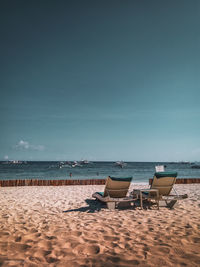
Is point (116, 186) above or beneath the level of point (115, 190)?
above

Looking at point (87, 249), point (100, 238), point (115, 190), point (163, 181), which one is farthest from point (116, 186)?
point (87, 249)

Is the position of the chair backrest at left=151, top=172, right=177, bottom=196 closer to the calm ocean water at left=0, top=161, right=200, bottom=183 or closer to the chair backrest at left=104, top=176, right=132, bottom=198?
the chair backrest at left=104, top=176, right=132, bottom=198

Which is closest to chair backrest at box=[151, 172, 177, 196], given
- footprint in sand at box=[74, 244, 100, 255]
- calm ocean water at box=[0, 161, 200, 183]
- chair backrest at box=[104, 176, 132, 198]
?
chair backrest at box=[104, 176, 132, 198]

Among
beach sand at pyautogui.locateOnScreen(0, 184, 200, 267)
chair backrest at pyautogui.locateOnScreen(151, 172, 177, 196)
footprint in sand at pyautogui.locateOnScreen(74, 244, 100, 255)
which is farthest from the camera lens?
chair backrest at pyautogui.locateOnScreen(151, 172, 177, 196)

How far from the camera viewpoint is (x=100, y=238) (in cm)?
400

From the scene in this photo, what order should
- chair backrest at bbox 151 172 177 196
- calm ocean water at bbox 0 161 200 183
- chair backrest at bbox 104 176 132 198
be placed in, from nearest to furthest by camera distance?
1. chair backrest at bbox 104 176 132 198
2. chair backrest at bbox 151 172 177 196
3. calm ocean water at bbox 0 161 200 183

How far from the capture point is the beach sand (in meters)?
3.11

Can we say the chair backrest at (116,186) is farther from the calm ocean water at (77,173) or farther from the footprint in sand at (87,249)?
the calm ocean water at (77,173)

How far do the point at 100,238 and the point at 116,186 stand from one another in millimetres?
3240

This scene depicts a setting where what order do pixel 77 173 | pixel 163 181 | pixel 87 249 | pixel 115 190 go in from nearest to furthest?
pixel 87 249, pixel 115 190, pixel 163 181, pixel 77 173

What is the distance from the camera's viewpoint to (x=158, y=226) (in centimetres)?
484

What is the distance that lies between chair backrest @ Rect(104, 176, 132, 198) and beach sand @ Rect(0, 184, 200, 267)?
2.77 ft

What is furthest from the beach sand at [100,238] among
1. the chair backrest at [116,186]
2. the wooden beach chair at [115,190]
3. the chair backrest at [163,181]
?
the chair backrest at [163,181]

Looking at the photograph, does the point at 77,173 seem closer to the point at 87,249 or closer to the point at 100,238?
the point at 100,238
